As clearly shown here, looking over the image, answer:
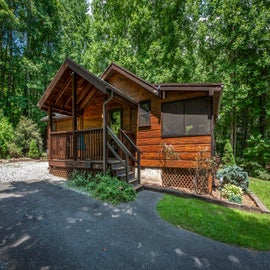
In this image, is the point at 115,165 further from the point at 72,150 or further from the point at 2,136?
the point at 2,136

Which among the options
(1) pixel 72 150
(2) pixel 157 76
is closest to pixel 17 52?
(2) pixel 157 76

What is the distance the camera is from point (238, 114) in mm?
15562

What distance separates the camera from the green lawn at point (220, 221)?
311 cm

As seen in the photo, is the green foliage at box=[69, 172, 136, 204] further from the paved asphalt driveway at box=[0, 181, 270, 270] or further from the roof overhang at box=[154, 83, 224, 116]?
the roof overhang at box=[154, 83, 224, 116]

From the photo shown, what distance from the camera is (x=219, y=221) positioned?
377 cm

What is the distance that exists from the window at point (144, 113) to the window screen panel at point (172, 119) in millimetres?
845

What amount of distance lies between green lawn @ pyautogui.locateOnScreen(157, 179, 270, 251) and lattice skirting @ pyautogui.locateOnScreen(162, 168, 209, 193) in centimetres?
118

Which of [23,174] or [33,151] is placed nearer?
[23,174]

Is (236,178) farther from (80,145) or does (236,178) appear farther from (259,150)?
(259,150)

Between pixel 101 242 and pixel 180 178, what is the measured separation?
182 inches

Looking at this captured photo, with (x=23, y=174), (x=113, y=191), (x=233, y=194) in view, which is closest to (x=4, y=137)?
(x=23, y=174)

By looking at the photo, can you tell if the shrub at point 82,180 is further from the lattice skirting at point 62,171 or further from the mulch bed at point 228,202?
the mulch bed at point 228,202

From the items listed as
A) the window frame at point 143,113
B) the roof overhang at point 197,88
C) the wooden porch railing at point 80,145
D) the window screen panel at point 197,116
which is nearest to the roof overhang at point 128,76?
the roof overhang at point 197,88

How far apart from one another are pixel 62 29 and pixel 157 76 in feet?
54.3
